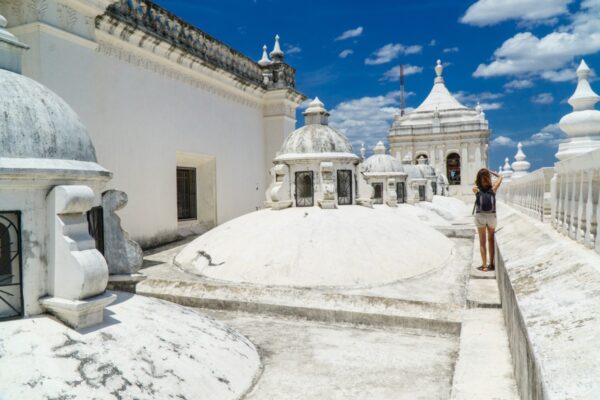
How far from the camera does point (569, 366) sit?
2.07 m

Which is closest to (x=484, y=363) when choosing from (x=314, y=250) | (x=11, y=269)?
(x=11, y=269)

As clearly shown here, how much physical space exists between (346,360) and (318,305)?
64.7 inches

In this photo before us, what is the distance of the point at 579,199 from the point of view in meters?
4.34

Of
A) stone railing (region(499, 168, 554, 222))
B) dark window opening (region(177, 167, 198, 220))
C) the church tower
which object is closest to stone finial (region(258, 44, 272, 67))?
dark window opening (region(177, 167, 198, 220))

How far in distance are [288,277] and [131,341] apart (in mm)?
5150

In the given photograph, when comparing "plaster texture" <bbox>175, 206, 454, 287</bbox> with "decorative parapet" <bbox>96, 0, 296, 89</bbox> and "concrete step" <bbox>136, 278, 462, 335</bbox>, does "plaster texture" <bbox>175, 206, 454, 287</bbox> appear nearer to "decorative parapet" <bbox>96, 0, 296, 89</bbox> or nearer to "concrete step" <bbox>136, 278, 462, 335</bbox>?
"concrete step" <bbox>136, 278, 462, 335</bbox>

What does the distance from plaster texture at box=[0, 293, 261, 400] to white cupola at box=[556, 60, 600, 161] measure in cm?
454

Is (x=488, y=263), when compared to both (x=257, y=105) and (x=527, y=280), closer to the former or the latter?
(x=527, y=280)

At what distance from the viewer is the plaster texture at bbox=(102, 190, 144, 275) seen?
17.8 feet

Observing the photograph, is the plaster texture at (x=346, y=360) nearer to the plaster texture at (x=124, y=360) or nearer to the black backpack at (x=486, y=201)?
the plaster texture at (x=124, y=360)

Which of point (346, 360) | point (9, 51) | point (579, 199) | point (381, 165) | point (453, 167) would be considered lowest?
point (346, 360)

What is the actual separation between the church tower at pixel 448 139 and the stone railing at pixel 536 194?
31412 mm

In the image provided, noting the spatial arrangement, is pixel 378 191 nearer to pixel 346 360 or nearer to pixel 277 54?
pixel 277 54

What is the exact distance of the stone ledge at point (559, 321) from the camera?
6.53ft
